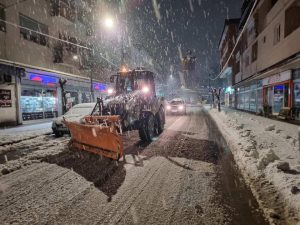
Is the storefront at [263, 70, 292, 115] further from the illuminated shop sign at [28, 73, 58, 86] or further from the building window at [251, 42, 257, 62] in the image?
the illuminated shop sign at [28, 73, 58, 86]

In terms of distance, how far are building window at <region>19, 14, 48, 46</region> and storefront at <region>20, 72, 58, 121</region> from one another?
2851 mm

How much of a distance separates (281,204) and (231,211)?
761 mm

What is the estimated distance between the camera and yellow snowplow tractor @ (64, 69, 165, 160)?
5773 millimetres

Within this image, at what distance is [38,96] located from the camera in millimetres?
18016

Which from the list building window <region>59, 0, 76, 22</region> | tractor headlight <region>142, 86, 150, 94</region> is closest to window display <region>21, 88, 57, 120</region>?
building window <region>59, 0, 76, 22</region>

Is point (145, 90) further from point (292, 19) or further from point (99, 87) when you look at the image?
point (99, 87)

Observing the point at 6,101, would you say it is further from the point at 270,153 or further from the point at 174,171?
the point at 270,153

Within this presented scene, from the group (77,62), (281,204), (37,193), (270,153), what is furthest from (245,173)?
(77,62)

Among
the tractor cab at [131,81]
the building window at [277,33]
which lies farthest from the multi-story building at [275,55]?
the tractor cab at [131,81]

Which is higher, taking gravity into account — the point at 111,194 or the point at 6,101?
the point at 6,101

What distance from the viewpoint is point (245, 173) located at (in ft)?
15.2

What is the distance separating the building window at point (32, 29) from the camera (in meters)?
16.0

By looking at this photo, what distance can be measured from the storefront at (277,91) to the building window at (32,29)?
1898 cm

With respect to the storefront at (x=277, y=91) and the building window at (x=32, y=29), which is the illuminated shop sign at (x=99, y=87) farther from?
the storefront at (x=277, y=91)
